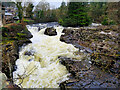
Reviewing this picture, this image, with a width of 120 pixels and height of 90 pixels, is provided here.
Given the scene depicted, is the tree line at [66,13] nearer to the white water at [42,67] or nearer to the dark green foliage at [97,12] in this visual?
the dark green foliage at [97,12]

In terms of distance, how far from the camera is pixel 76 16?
12742mm

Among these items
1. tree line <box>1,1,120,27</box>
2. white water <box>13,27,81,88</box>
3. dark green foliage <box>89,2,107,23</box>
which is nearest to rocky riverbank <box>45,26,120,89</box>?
white water <box>13,27,81,88</box>

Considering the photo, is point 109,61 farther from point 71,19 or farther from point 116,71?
point 71,19

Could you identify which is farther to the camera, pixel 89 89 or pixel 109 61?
pixel 109 61

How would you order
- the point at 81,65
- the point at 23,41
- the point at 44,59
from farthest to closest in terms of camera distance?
1. the point at 23,41
2. the point at 44,59
3. the point at 81,65

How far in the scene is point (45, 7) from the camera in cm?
1755

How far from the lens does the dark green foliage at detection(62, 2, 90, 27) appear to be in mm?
12516

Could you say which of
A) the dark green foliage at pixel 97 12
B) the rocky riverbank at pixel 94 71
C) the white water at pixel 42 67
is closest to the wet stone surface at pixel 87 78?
the rocky riverbank at pixel 94 71

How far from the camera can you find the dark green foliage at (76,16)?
41.1 feet

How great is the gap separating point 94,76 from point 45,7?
16.8 meters

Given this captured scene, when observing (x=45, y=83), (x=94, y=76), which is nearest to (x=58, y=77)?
(x=45, y=83)

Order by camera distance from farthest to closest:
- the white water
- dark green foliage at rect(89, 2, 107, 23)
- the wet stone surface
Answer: dark green foliage at rect(89, 2, 107, 23) < the white water < the wet stone surface

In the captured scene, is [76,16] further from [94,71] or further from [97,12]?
[94,71]

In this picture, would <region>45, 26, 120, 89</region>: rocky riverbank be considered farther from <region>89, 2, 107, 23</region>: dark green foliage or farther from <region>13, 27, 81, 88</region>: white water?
<region>89, 2, 107, 23</region>: dark green foliage
